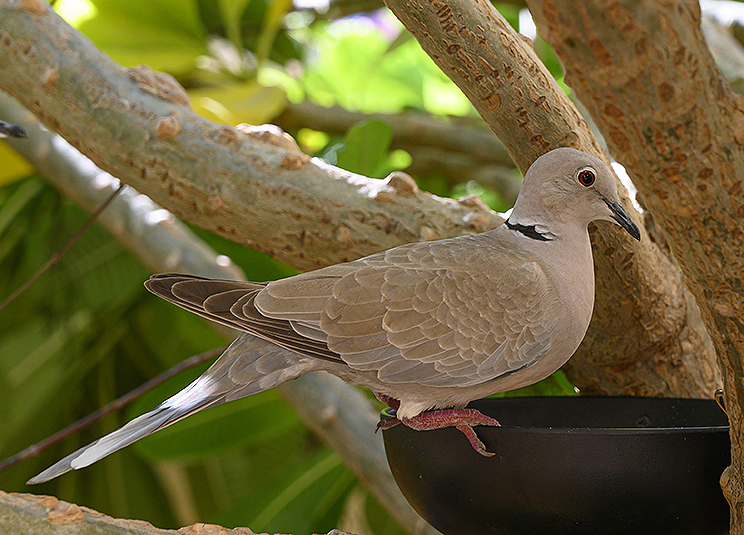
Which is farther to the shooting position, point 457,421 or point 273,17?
point 273,17

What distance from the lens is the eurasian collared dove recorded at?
1.51 ft

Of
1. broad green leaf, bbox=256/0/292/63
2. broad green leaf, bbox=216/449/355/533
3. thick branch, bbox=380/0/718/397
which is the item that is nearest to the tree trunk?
thick branch, bbox=380/0/718/397

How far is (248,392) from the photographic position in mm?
474

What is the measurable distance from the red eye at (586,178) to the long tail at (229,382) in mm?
231

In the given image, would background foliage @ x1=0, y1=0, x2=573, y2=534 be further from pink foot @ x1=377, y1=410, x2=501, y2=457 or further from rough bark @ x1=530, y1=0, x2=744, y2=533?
rough bark @ x1=530, y1=0, x2=744, y2=533

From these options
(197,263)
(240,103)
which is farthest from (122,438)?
(240,103)

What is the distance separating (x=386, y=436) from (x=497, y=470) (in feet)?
0.36

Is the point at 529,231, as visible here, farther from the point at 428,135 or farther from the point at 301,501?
the point at 428,135

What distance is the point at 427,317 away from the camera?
469mm

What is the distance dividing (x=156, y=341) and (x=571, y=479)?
113 centimetres

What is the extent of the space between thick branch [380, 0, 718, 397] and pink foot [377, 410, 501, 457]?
22 cm

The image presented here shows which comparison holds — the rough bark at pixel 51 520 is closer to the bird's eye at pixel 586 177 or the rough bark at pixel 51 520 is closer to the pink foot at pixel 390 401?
the pink foot at pixel 390 401

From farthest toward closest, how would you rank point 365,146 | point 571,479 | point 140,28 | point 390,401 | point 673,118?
point 140,28, point 365,146, point 390,401, point 571,479, point 673,118

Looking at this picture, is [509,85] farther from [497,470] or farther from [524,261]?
[497,470]
